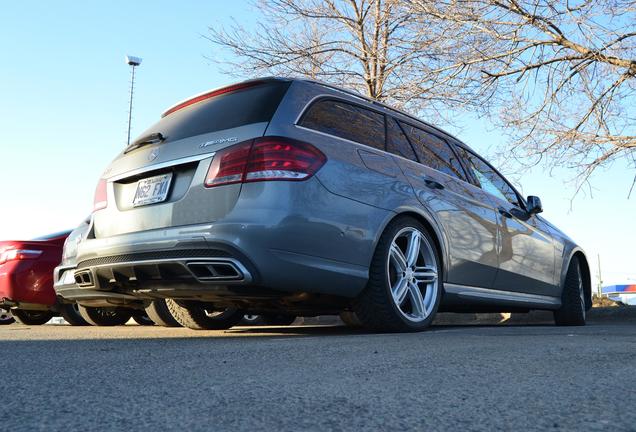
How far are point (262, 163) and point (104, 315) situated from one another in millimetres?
4285

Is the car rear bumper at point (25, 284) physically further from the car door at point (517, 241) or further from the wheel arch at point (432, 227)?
the car door at point (517, 241)

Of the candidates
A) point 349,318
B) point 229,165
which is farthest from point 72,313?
point 229,165

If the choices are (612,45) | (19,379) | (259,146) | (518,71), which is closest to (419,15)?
(518,71)

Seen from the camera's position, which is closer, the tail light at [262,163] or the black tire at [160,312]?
the tail light at [262,163]

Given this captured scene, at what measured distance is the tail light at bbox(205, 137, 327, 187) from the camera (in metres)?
3.66

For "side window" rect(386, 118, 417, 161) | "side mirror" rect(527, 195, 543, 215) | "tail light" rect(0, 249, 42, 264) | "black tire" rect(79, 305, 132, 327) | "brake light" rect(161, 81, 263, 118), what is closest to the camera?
"brake light" rect(161, 81, 263, 118)

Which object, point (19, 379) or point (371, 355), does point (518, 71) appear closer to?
point (371, 355)

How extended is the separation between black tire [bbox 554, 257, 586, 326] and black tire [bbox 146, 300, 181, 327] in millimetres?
4218

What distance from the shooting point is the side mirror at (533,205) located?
6.42m

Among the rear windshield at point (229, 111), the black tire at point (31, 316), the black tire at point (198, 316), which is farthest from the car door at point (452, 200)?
the black tire at point (31, 316)

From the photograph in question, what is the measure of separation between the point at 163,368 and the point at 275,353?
0.64 meters

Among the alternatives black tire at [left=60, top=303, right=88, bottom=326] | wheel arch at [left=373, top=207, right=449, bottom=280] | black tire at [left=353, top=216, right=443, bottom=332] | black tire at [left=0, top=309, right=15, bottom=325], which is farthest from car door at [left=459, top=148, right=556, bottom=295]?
black tire at [left=0, top=309, right=15, bottom=325]

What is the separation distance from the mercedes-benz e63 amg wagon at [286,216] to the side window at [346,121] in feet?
0.04

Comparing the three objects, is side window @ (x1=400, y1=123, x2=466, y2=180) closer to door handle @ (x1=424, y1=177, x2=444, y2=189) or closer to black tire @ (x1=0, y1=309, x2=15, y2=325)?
door handle @ (x1=424, y1=177, x2=444, y2=189)
